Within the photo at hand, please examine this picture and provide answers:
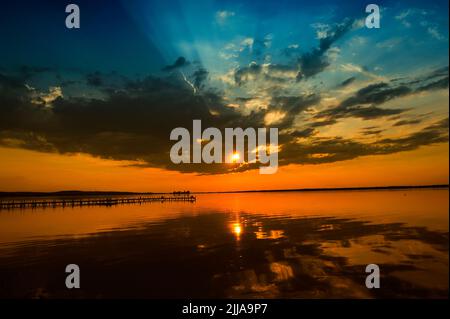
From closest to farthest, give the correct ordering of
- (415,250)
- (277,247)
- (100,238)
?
1. (415,250)
2. (277,247)
3. (100,238)

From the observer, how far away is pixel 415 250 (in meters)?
22.2

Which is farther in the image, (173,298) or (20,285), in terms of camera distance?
(20,285)

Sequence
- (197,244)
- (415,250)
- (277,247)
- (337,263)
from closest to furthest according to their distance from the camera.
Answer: (337,263)
(415,250)
(277,247)
(197,244)

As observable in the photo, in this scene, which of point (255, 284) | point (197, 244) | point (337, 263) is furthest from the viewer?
point (197, 244)

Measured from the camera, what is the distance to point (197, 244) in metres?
27.2

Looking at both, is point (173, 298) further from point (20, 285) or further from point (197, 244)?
point (197, 244)

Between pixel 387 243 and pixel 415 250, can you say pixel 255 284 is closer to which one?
pixel 415 250

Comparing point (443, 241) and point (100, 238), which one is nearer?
point (443, 241)

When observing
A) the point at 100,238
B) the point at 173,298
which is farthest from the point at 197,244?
the point at 173,298
